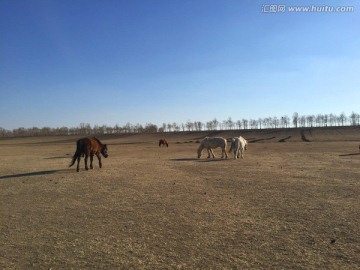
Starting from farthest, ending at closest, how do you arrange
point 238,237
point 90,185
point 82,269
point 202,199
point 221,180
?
point 221,180, point 90,185, point 202,199, point 238,237, point 82,269

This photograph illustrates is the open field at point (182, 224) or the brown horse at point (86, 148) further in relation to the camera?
the brown horse at point (86, 148)

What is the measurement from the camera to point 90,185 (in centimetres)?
1527

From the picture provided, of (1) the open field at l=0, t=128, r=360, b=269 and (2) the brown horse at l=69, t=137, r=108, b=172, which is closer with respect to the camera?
(1) the open field at l=0, t=128, r=360, b=269

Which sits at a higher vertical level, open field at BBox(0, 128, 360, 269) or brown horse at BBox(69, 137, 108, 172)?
brown horse at BBox(69, 137, 108, 172)

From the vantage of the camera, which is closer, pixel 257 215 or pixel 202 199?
pixel 257 215

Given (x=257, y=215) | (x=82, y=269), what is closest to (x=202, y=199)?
(x=257, y=215)

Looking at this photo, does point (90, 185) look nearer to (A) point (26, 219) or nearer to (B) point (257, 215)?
(A) point (26, 219)

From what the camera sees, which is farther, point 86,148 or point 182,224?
point 86,148

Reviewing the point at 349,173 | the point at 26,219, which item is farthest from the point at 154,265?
the point at 349,173

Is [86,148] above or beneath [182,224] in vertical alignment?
above

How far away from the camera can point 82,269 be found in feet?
21.1

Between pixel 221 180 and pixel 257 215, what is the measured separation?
6560 millimetres

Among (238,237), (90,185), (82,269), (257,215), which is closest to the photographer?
(82,269)

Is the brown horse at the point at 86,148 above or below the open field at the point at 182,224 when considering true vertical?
above
